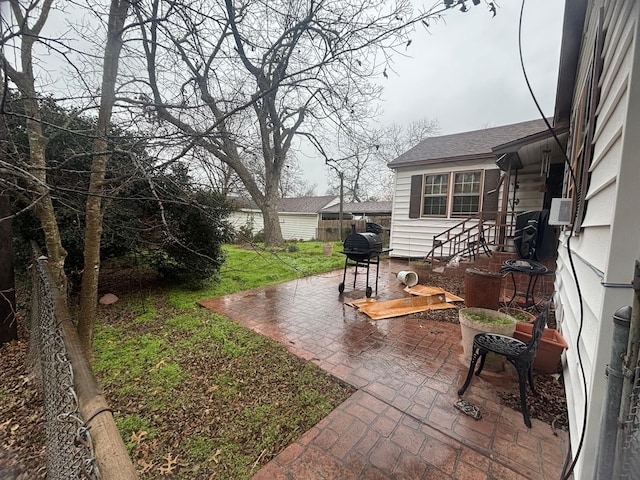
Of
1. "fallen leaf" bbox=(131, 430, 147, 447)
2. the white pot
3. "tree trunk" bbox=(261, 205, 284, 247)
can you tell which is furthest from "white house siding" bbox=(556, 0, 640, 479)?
"tree trunk" bbox=(261, 205, 284, 247)

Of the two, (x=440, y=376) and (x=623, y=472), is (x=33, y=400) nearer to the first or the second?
(x=440, y=376)

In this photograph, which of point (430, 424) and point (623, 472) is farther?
point (430, 424)

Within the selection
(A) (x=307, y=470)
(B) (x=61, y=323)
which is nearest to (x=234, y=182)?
(B) (x=61, y=323)

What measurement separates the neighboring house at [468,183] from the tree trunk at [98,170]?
5919mm

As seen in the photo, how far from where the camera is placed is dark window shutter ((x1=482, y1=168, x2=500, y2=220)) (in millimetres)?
6938

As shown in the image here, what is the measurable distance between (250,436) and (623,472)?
1.89 meters

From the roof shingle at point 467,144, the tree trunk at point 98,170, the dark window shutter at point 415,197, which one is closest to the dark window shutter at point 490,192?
the roof shingle at point 467,144

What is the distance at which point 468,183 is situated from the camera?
7.42m

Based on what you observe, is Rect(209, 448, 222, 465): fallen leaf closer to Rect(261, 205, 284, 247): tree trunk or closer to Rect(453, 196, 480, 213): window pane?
Rect(453, 196, 480, 213): window pane

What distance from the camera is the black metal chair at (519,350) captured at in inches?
78.5

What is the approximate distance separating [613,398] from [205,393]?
258 centimetres

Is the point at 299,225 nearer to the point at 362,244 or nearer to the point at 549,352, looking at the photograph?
the point at 362,244

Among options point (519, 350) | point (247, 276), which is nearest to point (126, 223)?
point (247, 276)

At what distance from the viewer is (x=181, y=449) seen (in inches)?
70.4
